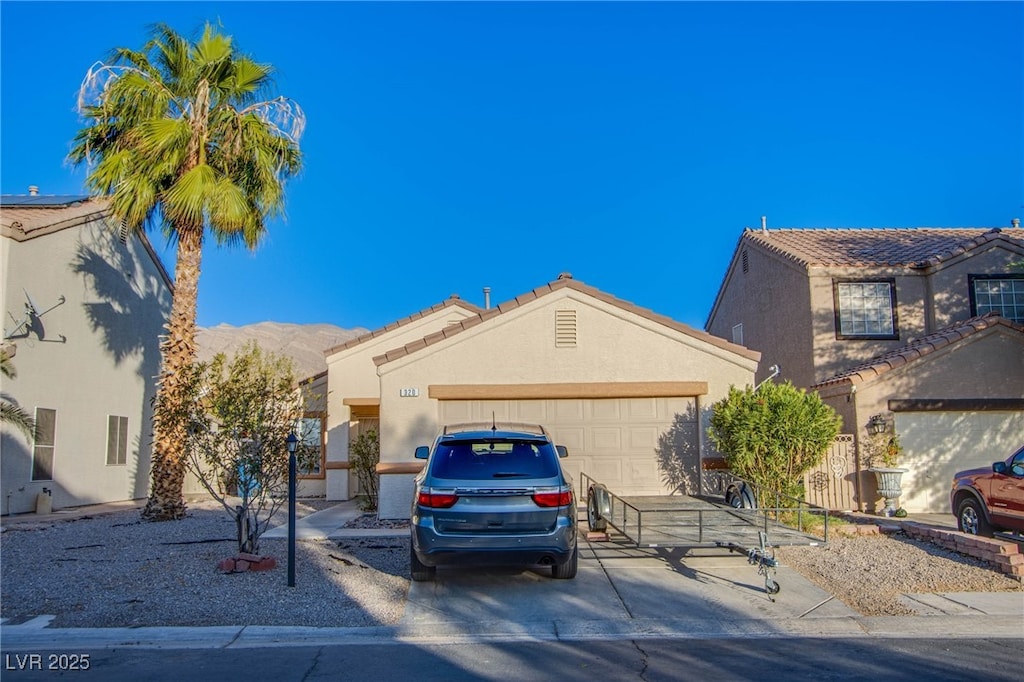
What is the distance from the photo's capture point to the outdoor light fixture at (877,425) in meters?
14.4

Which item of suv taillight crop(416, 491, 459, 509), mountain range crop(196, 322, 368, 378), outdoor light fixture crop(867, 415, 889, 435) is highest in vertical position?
mountain range crop(196, 322, 368, 378)

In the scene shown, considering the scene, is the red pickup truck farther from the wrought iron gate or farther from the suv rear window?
the suv rear window

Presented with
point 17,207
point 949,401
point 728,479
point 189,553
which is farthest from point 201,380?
point 949,401

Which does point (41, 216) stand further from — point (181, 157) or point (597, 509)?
point (597, 509)

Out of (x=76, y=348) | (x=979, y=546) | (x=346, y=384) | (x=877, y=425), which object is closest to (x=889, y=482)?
(x=877, y=425)

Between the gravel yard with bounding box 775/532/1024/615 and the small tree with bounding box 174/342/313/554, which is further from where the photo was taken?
the small tree with bounding box 174/342/313/554

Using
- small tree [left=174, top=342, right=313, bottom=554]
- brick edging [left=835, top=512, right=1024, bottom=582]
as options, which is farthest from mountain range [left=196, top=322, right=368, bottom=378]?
brick edging [left=835, top=512, right=1024, bottom=582]

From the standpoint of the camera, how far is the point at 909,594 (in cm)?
862

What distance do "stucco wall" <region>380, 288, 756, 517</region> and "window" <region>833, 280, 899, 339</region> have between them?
18.6 ft

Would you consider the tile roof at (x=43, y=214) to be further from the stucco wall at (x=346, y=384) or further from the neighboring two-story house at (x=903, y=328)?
the neighboring two-story house at (x=903, y=328)

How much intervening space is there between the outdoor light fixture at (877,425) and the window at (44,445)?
16.0 meters

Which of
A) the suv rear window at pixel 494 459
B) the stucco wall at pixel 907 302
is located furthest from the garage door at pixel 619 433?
the stucco wall at pixel 907 302

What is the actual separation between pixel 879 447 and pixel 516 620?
9514mm

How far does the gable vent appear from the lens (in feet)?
44.7
